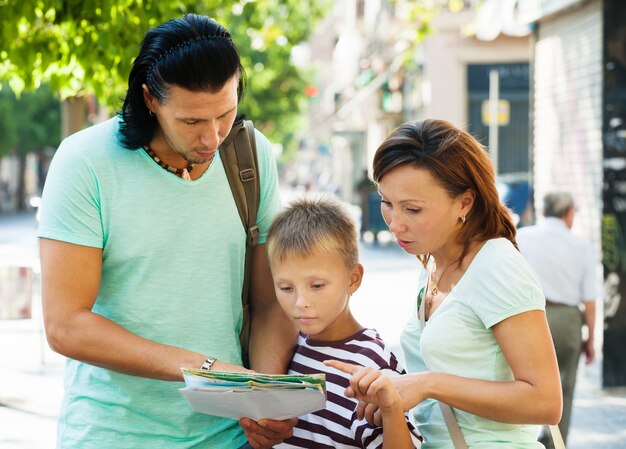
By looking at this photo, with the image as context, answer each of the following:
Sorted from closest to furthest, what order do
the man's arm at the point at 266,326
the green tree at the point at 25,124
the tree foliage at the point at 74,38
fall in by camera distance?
the man's arm at the point at 266,326, the tree foliage at the point at 74,38, the green tree at the point at 25,124

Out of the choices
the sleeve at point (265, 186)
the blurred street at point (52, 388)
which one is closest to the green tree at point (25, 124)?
the blurred street at point (52, 388)

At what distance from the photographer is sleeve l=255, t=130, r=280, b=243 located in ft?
9.93

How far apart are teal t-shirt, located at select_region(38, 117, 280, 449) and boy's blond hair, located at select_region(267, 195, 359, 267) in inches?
5.9

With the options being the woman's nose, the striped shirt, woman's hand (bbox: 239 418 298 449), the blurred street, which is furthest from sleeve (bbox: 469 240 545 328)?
the blurred street

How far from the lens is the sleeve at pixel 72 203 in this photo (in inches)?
104

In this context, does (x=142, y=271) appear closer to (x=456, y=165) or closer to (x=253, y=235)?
(x=253, y=235)

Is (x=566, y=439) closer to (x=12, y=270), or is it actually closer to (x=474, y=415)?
(x=474, y=415)

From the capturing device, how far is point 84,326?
2.63 m

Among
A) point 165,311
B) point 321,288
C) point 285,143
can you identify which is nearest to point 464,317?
point 321,288

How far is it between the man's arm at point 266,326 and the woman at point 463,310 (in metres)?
0.37

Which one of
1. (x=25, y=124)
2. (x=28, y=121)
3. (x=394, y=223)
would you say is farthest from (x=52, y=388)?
(x=28, y=121)

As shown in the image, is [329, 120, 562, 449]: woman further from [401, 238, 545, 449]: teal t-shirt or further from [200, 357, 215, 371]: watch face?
[200, 357, 215, 371]: watch face

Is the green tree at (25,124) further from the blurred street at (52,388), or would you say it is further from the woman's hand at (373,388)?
the woman's hand at (373,388)

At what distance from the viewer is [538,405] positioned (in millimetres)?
2496
